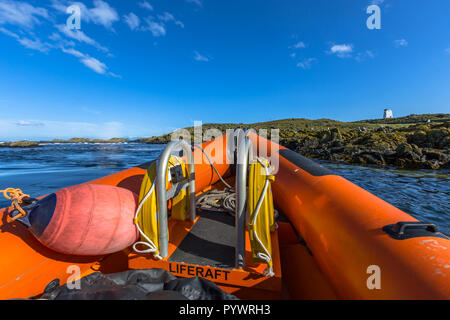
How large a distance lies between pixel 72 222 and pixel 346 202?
234 cm

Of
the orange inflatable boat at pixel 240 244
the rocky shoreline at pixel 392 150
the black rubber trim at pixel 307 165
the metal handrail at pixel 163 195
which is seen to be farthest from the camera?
the rocky shoreline at pixel 392 150

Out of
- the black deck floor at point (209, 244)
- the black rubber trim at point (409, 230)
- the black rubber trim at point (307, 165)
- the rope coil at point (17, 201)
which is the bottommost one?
the black deck floor at point (209, 244)

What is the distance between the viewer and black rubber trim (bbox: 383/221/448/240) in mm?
1386

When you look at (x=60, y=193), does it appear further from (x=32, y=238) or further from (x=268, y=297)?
(x=268, y=297)

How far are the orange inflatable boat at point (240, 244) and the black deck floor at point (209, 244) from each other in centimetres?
2

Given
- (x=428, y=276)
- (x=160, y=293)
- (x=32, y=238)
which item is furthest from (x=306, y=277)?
(x=32, y=238)

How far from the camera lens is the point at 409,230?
142cm

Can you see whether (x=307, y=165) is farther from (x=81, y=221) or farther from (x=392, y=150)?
(x=392, y=150)

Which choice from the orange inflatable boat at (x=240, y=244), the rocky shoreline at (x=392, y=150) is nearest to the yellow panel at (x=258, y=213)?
the orange inflatable boat at (x=240, y=244)

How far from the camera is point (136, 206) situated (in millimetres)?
1805

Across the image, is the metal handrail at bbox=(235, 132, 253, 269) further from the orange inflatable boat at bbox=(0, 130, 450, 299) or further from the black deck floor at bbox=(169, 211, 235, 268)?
the black deck floor at bbox=(169, 211, 235, 268)

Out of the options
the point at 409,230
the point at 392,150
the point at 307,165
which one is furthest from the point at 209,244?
the point at 392,150

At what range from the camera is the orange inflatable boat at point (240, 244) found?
1321 mm

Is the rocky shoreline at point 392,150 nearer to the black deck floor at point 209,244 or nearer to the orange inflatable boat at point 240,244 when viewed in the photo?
the orange inflatable boat at point 240,244
